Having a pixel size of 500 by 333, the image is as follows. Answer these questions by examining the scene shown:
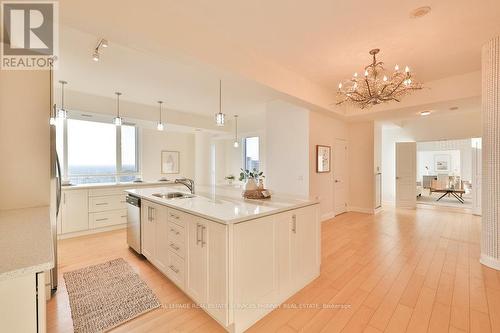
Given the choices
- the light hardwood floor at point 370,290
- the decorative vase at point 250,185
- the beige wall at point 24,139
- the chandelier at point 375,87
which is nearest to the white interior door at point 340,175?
the light hardwood floor at point 370,290

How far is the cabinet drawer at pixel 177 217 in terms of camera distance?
6.92ft

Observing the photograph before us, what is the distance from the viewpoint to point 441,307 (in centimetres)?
203

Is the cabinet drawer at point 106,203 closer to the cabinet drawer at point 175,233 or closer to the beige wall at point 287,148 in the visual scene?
the cabinet drawer at point 175,233

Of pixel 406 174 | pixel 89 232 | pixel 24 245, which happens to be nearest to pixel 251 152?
pixel 406 174

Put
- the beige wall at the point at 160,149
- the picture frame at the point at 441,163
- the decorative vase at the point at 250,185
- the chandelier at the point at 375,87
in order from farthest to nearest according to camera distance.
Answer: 1. the picture frame at the point at 441,163
2. the beige wall at the point at 160,149
3. the chandelier at the point at 375,87
4. the decorative vase at the point at 250,185

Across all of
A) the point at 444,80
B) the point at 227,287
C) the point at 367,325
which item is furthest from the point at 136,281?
the point at 444,80

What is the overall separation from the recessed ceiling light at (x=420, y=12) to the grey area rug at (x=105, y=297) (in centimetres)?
390

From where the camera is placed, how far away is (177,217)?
2.22 m

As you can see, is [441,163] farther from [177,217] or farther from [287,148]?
[177,217]

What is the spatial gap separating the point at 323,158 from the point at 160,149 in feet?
15.6

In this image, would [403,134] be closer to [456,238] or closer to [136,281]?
[456,238]

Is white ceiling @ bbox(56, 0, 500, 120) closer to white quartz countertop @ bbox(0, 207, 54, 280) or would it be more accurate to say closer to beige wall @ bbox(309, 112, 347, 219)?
beige wall @ bbox(309, 112, 347, 219)

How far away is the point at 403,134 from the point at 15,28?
907 centimetres

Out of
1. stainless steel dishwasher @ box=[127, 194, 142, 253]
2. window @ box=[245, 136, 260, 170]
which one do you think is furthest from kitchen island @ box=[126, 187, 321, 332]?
window @ box=[245, 136, 260, 170]
